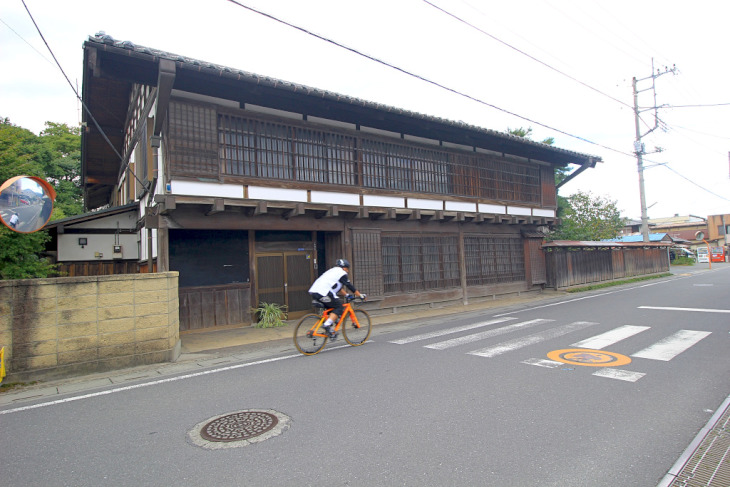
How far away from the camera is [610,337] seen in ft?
25.6

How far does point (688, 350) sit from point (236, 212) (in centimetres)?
932

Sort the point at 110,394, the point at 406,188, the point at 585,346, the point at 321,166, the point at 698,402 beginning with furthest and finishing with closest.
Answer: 1. the point at 406,188
2. the point at 321,166
3. the point at 585,346
4. the point at 110,394
5. the point at 698,402

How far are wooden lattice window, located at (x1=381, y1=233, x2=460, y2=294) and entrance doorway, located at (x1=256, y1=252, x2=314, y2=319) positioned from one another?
8.28 feet

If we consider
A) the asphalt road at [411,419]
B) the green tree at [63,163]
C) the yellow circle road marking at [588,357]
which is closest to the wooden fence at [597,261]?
the asphalt road at [411,419]

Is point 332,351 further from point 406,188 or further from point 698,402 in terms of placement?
point 406,188

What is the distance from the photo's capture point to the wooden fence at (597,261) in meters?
18.2

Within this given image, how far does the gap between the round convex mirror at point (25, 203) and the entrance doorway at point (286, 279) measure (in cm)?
554

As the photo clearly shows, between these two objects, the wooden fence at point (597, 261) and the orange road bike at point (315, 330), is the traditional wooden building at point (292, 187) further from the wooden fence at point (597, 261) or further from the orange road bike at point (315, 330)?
the orange road bike at point (315, 330)

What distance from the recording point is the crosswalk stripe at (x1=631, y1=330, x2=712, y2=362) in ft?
20.9

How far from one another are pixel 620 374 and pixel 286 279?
8.46m

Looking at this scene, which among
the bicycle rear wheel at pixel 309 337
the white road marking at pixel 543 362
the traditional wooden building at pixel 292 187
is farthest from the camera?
the traditional wooden building at pixel 292 187

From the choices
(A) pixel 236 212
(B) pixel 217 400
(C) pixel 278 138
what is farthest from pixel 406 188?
(B) pixel 217 400

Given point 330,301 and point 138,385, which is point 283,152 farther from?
point 138,385

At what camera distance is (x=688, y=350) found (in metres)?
6.69
